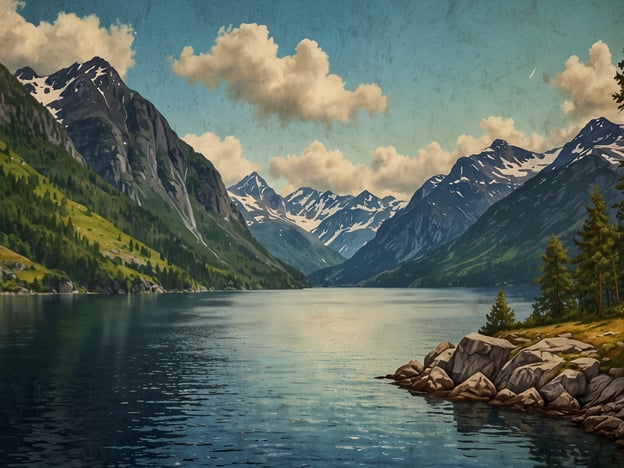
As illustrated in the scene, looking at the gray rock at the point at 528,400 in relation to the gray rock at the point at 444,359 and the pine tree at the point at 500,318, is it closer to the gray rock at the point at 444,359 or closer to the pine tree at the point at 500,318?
the gray rock at the point at 444,359

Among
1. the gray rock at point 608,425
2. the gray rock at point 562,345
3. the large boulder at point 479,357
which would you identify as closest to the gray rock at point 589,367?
the gray rock at point 562,345

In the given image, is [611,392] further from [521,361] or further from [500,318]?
[500,318]

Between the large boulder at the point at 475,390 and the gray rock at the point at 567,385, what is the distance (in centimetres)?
664

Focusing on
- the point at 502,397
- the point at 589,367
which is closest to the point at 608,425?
the point at 589,367

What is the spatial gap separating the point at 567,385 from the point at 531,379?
4.13 m

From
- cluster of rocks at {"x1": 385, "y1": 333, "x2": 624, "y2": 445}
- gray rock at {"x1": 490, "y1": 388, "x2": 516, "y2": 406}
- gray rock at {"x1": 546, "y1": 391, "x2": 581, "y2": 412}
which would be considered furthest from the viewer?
gray rock at {"x1": 490, "y1": 388, "x2": 516, "y2": 406}

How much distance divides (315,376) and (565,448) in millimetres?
40351

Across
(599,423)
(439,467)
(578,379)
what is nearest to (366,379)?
(578,379)

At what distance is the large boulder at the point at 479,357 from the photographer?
72.6 m

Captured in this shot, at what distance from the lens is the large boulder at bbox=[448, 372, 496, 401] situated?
67.8m

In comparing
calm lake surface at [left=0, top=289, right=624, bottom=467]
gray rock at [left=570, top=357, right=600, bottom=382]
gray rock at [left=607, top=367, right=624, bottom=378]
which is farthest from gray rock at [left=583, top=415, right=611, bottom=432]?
gray rock at [left=570, top=357, right=600, bottom=382]

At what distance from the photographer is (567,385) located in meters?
61.5

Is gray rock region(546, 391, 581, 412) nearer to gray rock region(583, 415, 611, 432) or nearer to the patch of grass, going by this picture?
the patch of grass

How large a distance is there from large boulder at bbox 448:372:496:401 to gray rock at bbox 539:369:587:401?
664 centimetres
